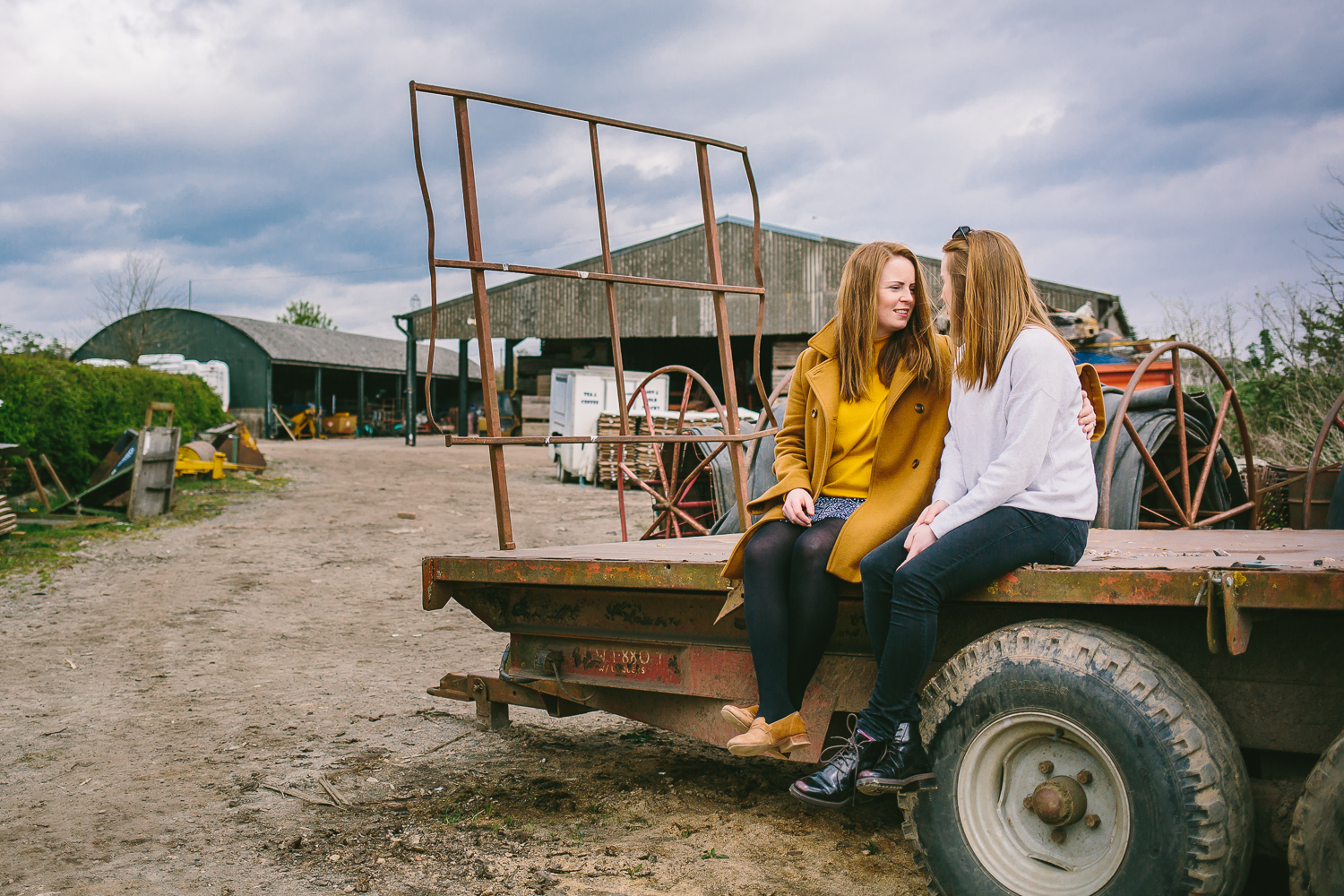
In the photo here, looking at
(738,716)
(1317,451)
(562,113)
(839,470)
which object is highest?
(562,113)

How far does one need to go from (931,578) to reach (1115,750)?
52cm

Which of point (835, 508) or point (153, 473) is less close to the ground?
point (835, 508)

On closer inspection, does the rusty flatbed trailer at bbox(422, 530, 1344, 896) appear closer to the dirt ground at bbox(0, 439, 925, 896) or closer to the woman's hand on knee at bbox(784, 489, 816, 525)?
the woman's hand on knee at bbox(784, 489, 816, 525)

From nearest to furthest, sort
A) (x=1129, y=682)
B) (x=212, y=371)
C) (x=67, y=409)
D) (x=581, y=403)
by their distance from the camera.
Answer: (x=1129, y=682) < (x=67, y=409) < (x=581, y=403) < (x=212, y=371)

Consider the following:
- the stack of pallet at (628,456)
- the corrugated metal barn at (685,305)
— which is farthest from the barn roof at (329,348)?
the stack of pallet at (628,456)

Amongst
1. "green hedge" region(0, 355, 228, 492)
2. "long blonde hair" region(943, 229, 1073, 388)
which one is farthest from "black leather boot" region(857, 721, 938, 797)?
"green hedge" region(0, 355, 228, 492)

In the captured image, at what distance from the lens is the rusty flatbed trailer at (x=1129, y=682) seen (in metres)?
1.96

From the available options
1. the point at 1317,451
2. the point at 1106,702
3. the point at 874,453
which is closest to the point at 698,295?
the point at 1317,451

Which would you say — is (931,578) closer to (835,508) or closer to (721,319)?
(835,508)

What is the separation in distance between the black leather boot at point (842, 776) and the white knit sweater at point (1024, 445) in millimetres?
540

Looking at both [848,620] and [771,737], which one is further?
[848,620]

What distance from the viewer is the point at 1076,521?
242 cm

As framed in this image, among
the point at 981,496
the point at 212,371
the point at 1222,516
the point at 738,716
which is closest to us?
the point at 981,496

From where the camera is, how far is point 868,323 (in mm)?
2910
